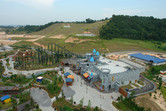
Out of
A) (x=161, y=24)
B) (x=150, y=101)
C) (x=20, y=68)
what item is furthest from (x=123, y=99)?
(x=161, y=24)

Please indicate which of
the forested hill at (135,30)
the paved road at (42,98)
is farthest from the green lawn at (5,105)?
the forested hill at (135,30)

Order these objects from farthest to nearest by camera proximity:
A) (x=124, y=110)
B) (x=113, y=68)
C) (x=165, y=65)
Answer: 1. (x=165, y=65)
2. (x=113, y=68)
3. (x=124, y=110)

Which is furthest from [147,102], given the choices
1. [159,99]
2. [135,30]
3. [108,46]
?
[135,30]

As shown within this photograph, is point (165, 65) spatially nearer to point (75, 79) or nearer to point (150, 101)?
point (150, 101)

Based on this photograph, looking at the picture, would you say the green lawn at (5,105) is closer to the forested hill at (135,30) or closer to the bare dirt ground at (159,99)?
the bare dirt ground at (159,99)

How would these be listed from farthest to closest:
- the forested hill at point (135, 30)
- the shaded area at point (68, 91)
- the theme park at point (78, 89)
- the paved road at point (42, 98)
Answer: the forested hill at point (135, 30), the shaded area at point (68, 91), the theme park at point (78, 89), the paved road at point (42, 98)

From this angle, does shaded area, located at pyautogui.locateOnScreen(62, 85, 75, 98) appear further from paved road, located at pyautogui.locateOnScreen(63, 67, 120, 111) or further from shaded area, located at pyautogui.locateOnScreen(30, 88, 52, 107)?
shaded area, located at pyautogui.locateOnScreen(30, 88, 52, 107)
